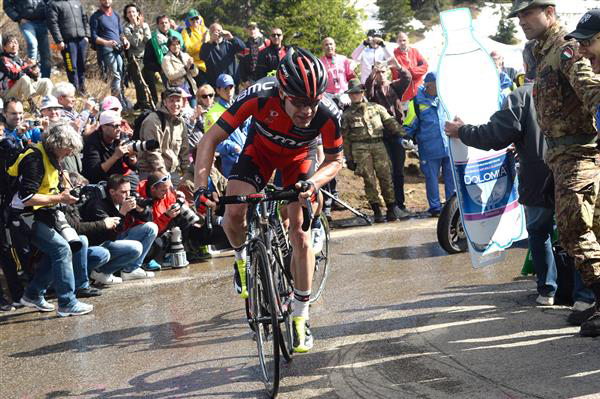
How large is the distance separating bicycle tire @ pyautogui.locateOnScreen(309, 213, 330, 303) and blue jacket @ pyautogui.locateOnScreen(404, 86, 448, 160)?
5494mm

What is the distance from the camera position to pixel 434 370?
20.0 ft

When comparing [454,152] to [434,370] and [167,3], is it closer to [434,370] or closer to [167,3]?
[434,370]

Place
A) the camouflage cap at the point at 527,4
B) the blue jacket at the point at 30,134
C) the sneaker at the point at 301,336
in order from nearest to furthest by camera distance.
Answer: the sneaker at the point at 301,336 → the camouflage cap at the point at 527,4 → the blue jacket at the point at 30,134

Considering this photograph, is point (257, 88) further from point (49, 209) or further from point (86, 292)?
point (86, 292)

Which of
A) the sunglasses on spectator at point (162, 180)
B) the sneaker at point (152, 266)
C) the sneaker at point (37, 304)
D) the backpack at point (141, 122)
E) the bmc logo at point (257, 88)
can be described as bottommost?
the sneaker at point (152, 266)

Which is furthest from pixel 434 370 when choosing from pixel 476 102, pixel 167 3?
pixel 167 3

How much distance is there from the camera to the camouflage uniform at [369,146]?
1411 centimetres

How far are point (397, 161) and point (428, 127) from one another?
84 cm

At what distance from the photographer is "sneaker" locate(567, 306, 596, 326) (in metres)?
6.77

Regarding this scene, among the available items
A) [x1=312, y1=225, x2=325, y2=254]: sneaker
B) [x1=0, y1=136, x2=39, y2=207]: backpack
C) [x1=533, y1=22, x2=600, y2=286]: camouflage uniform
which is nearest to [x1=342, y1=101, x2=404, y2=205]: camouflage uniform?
[x1=312, y1=225, x2=325, y2=254]: sneaker

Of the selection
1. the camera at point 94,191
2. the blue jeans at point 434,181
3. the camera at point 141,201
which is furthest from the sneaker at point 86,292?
the blue jeans at point 434,181

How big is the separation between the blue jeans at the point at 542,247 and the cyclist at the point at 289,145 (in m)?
1.93

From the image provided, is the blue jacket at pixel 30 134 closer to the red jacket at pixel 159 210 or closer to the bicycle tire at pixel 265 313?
the red jacket at pixel 159 210

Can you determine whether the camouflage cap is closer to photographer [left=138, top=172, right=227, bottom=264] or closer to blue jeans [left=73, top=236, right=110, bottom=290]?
blue jeans [left=73, top=236, right=110, bottom=290]
